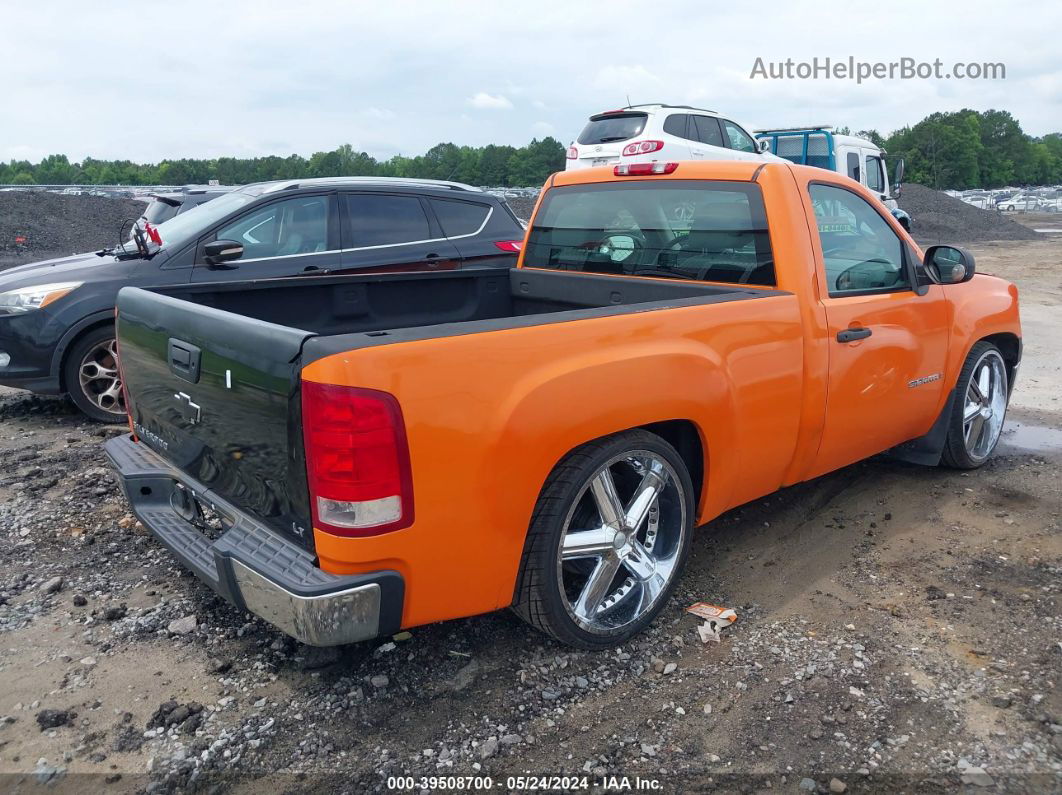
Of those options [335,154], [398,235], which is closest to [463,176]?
[335,154]

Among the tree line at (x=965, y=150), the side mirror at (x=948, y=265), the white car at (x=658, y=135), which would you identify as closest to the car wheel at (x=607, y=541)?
the side mirror at (x=948, y=265)

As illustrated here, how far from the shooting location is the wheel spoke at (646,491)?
3.14 meters

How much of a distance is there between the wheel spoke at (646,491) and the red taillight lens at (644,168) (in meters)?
1.68

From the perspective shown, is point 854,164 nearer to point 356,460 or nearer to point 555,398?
point 555,398

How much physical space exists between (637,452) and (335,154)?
65.5m

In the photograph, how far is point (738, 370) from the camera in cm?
330

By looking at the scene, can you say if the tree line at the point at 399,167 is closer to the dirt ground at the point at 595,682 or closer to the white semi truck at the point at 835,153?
the white semi truck at the point at 835,153

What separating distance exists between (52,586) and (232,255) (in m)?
2.90

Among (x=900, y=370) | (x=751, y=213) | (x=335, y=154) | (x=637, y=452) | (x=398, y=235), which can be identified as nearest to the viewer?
(x=637, y=452)

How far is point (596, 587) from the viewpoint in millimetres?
3082

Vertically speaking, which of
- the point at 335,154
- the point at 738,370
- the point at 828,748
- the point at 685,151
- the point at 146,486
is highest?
the point at 335,154

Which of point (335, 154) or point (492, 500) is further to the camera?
point (335, 154)

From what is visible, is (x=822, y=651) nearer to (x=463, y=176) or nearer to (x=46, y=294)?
(x=46, y=294)

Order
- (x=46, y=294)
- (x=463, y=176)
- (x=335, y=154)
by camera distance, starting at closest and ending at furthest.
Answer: (x=46, y=294)
(x=463, y=176)
(x=335, y=154)
